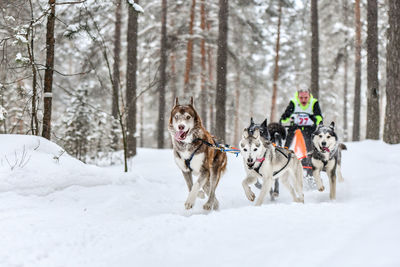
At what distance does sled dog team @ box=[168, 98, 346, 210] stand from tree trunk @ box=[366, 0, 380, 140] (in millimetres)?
6533

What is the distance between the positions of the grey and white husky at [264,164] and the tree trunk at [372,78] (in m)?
7.14

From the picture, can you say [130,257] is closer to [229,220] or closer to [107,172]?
[229,220]

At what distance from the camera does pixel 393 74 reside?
9.06m

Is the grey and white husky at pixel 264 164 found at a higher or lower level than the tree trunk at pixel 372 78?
lower

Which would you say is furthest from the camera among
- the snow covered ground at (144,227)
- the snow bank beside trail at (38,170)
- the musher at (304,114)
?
the musher at (304,114)

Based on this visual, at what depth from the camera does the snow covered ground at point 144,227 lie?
108 inches

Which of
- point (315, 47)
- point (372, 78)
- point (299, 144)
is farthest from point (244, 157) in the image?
point (315, 47)

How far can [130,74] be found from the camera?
11.4m

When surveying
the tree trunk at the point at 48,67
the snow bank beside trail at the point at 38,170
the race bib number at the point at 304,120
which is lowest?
the snow bank beside trail at the point at 38,170

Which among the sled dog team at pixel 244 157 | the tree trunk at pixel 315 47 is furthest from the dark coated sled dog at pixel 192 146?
the tree trunk at pixel 315 47

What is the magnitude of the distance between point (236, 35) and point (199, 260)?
1830cm

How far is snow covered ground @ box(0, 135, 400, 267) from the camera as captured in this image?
2.75 meters

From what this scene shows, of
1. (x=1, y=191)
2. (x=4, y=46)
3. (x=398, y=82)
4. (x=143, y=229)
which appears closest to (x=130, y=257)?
(x=143, y=229)

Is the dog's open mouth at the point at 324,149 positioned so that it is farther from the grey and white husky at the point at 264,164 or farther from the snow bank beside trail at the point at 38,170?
the snow bank beside trail at the point at 38,170
